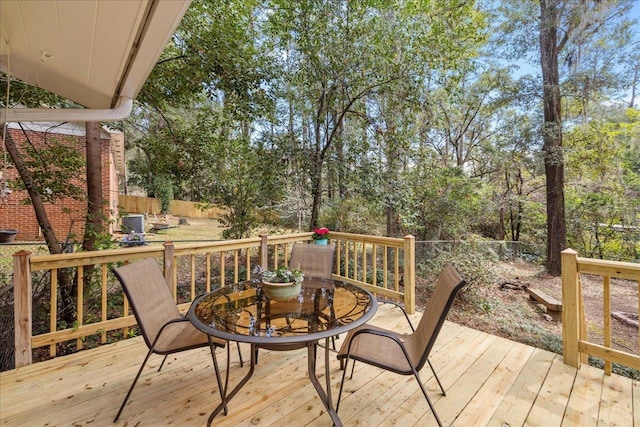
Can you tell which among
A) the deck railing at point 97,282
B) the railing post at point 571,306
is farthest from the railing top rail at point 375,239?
the railing post at point 571,306

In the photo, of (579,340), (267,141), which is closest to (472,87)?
(267,141)

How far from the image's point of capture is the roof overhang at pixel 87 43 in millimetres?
1476

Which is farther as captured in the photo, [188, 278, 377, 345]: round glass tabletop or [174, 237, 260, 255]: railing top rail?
[174, 237, 260, 255]: railing top rail

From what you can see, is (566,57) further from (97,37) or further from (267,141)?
(97,37)

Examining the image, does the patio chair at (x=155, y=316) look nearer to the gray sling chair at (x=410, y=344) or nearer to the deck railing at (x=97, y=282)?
the deck railing at (x=97, y=282)

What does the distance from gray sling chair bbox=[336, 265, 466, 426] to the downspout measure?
8.53 ft

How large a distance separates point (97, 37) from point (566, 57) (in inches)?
347

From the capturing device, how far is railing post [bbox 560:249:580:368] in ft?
8.63

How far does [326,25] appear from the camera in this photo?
4.82 meters

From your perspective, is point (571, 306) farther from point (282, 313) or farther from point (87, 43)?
point (87, 43)

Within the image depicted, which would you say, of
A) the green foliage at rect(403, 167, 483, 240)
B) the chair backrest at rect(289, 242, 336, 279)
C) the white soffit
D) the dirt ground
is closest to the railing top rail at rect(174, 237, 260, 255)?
the chair backrest at rect(289, 242, 336, 279)

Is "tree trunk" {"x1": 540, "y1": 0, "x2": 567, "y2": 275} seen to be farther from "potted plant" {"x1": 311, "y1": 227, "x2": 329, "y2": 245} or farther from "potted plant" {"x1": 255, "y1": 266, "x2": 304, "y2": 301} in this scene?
"potted plant" {"x1": 255, "y1": 266, "x2": 304, "y2": 301}

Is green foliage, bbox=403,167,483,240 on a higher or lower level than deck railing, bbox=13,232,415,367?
higher

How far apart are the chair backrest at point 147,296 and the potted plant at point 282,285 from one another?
831 mm
